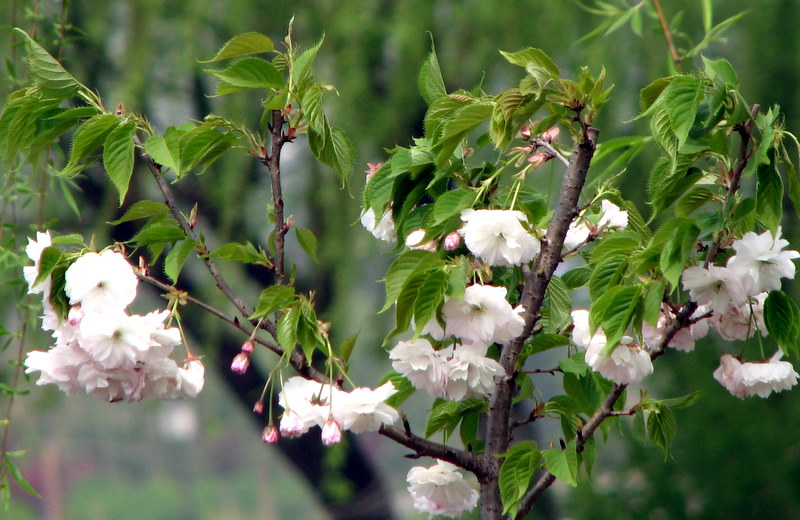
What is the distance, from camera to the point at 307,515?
43.0 feet

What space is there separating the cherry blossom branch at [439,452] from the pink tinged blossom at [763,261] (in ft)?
0.95

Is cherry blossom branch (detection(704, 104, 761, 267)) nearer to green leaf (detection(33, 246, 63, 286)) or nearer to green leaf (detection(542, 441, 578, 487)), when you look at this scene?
green leaf (detection(542, 441, 578, 487))

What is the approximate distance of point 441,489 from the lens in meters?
0.83

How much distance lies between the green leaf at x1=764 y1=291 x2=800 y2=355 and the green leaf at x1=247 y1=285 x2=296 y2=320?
1.25ft

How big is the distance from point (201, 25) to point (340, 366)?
5.74 ft

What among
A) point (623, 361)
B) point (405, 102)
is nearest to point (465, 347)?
point (623, 361)

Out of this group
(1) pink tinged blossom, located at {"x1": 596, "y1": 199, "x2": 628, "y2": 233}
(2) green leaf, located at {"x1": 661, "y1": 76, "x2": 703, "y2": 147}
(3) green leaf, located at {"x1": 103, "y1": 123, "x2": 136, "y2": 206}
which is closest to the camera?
(2) green leaf, located at {"x1": 661, "y1": 76, "x2": 703, "y2": 147}

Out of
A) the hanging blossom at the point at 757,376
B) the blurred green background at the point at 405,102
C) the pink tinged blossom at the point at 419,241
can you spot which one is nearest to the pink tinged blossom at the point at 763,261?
the hanging blossom at the point at 757,376

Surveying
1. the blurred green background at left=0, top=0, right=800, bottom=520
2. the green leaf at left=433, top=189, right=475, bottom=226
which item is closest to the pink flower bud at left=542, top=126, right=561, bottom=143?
the green leaf at left=433, top=189, right=475, bottom=226

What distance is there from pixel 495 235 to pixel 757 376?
0.28 m

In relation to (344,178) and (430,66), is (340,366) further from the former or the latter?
(430,66)

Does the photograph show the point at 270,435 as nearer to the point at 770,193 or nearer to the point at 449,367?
the point at 449,367

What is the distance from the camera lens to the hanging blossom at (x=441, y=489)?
816 millimetres

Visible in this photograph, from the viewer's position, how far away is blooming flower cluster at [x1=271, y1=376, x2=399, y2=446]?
0.69 m
